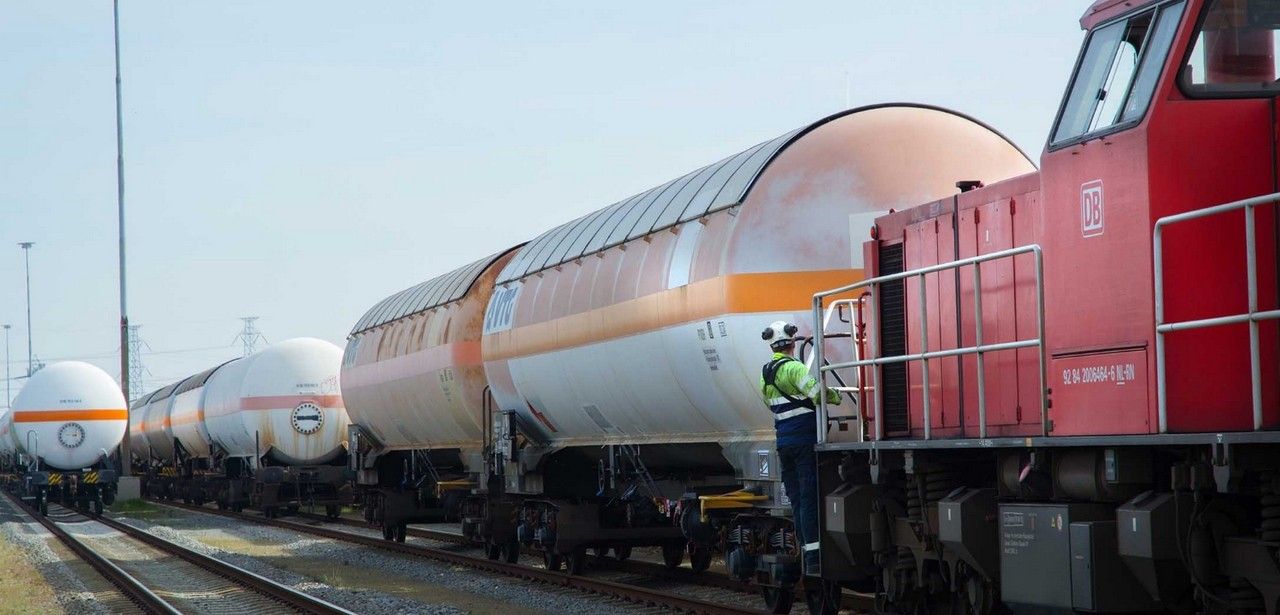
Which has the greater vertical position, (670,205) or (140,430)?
(670,205)

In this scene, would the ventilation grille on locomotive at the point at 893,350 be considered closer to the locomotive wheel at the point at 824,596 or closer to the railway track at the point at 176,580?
the locomotive wheel at the point at 824,596

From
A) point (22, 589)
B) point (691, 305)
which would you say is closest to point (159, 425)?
point (22, 589)

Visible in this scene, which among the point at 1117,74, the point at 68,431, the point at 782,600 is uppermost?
the point at 1117,74

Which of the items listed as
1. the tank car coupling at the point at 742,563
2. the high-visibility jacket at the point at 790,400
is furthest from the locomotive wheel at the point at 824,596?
the tank car coupling at the point at 742,563

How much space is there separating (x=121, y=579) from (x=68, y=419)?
22.2 meters

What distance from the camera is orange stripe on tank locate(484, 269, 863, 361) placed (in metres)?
12.8

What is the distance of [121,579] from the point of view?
19.8m

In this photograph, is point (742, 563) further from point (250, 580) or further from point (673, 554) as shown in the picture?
point (250, 580)

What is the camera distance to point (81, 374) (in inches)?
1626

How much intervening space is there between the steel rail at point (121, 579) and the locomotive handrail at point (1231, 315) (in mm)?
11404

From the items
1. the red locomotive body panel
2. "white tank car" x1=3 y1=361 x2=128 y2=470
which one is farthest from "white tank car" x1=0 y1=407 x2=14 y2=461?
the red locomotive body panel

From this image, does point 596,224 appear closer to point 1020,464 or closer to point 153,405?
point 1020,464

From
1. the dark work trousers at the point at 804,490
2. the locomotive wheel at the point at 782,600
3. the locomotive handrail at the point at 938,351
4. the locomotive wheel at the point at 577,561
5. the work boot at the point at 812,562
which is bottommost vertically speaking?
the locomotive wheel at the point at 577,561

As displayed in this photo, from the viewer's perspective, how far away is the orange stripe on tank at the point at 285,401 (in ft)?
111
